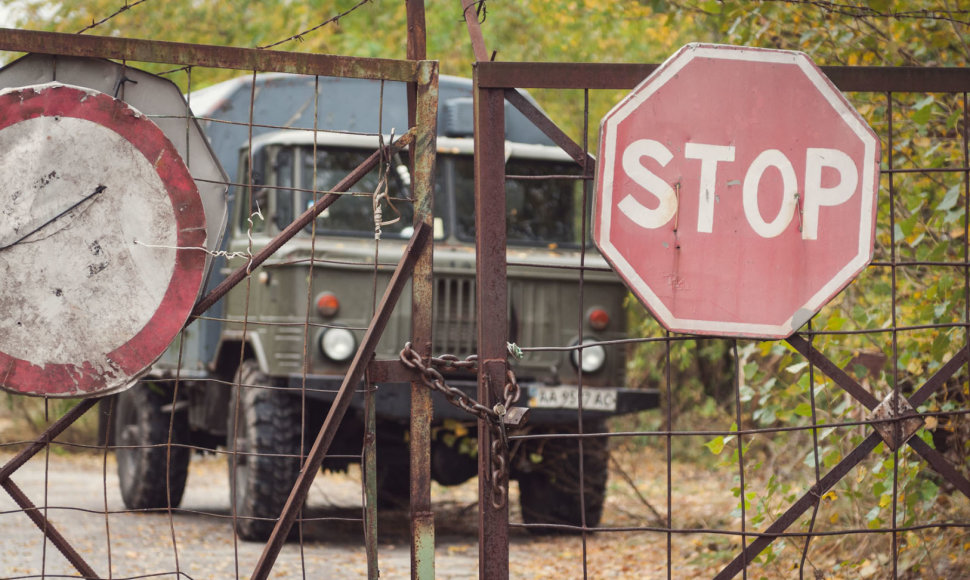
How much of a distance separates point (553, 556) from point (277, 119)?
3.28 meters

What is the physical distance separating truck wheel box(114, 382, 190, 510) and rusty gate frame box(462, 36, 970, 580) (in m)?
5.67

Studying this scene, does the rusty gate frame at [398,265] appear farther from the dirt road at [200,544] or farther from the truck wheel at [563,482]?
the truck wheel at [563,482]

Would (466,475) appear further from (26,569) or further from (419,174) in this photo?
(419,174)

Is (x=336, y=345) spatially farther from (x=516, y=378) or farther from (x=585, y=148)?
(x=585, y=148)

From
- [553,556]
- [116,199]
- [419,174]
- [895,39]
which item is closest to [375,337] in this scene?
[419,174]

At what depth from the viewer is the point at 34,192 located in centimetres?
286

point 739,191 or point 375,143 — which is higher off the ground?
point 375,143

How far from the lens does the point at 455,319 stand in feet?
22.8

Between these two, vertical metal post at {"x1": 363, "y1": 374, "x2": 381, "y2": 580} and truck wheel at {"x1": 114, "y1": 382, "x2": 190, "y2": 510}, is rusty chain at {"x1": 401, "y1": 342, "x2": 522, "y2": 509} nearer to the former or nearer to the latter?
vertical metal post at {"x1": 363, "y1": 374, "x2": 381, "y2": 580}

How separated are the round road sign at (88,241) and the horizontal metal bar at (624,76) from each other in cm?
86

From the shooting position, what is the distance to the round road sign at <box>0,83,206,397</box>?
284 cm

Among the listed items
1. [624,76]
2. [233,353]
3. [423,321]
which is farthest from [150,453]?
[624,76]

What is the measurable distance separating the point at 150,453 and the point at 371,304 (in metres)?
2.42

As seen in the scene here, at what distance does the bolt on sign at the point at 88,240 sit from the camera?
2844mm
